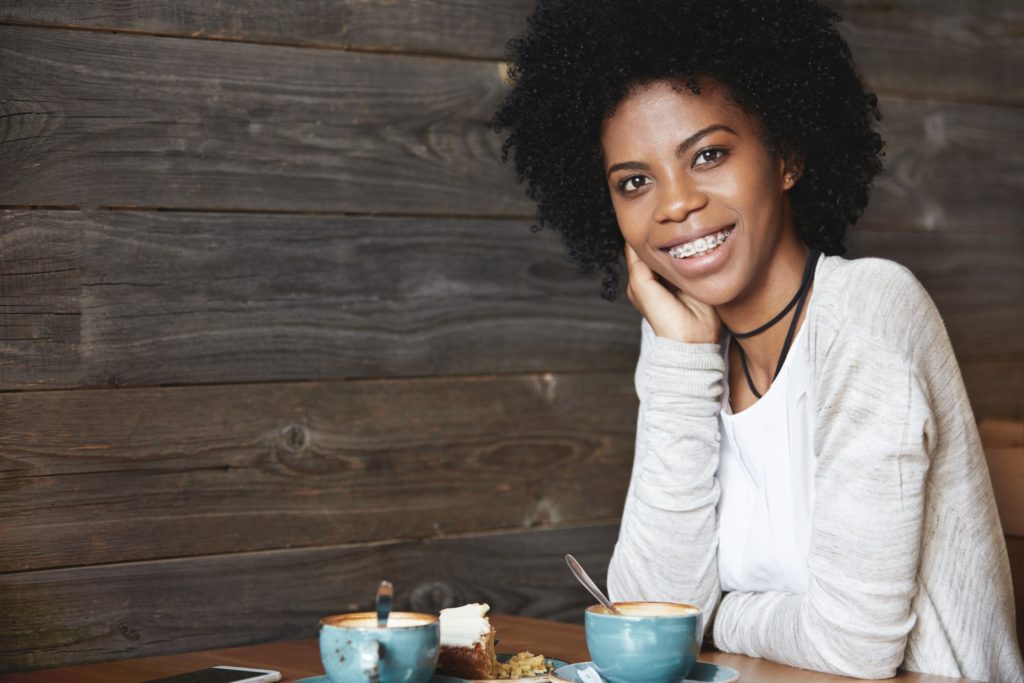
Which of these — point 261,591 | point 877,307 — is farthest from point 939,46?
point 261,591

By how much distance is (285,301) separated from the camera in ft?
5.49

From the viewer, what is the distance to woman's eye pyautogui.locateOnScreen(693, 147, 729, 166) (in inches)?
57.4

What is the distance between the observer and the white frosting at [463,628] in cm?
110

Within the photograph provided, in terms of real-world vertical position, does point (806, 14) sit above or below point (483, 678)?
above

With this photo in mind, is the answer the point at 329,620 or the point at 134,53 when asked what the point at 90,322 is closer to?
the point at 134,53

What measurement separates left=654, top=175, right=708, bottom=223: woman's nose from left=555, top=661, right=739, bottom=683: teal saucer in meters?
0.58

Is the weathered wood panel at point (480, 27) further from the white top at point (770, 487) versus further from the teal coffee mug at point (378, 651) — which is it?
the teal coffee mug at point (378, 651)

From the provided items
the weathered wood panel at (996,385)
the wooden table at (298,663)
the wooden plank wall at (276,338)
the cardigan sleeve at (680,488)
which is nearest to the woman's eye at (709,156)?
the cardigan sleeve at (680,488)

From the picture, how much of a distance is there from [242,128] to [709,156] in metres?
0.64

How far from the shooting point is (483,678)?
1106mm

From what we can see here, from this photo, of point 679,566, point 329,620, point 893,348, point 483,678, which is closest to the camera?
point 329,620

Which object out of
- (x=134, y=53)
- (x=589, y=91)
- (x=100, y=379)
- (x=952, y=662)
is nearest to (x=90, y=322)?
(x=100, y=379)

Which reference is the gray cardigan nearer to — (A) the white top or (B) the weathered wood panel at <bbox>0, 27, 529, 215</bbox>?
(A) the white top

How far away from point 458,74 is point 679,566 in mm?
813
